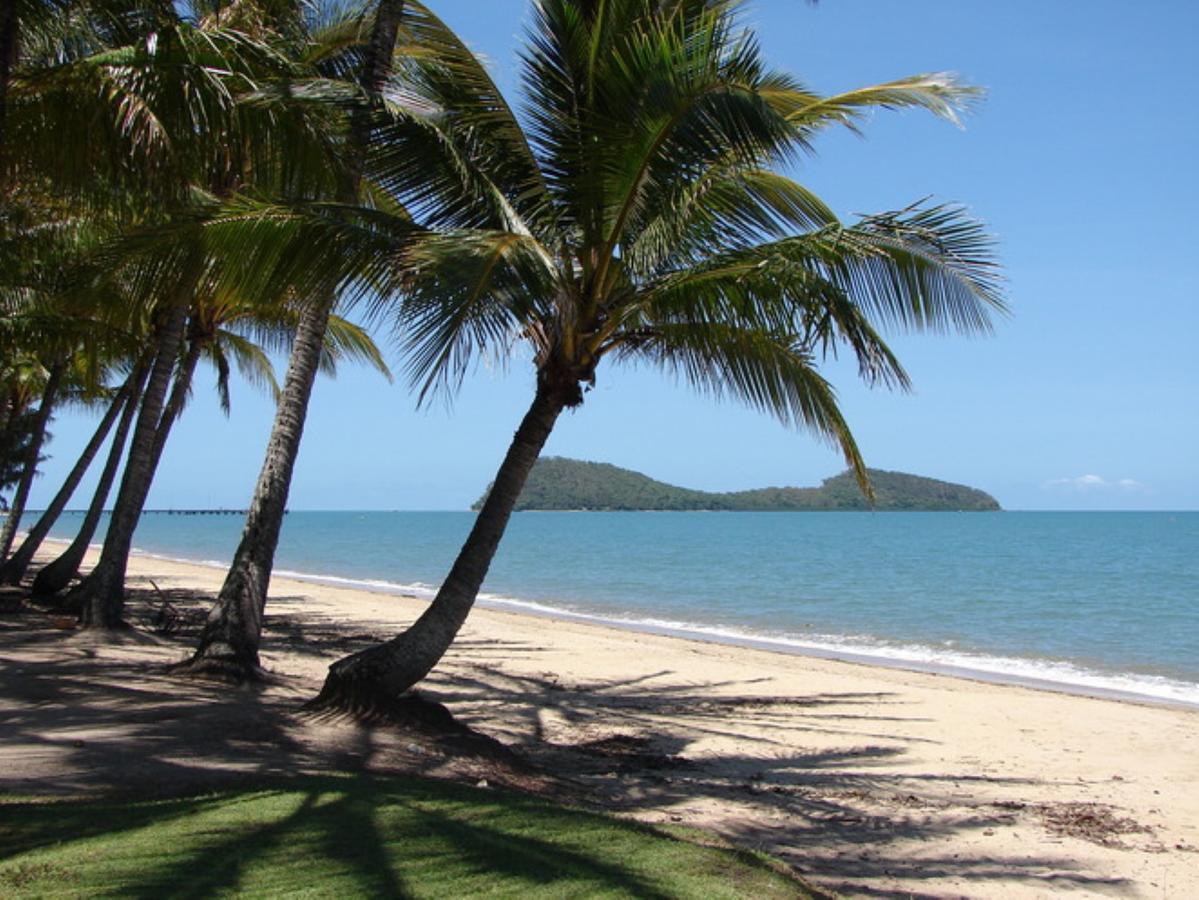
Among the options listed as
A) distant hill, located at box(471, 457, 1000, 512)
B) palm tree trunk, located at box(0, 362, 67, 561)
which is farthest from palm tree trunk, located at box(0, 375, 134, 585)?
distant hill, located at box(471, 457, 1000, 512)

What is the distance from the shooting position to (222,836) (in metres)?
3.89

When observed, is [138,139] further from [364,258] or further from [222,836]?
[222,836]

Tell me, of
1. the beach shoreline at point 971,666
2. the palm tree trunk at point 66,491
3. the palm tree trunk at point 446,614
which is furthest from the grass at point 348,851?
the palm tree trunk at point 66,491

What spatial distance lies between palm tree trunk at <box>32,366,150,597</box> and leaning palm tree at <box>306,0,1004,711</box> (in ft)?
29.4

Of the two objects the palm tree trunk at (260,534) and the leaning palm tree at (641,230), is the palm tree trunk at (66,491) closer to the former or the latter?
the palm tree trunk at (260,534)

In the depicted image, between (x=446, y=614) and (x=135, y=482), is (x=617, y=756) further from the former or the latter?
(x=135, y=482)

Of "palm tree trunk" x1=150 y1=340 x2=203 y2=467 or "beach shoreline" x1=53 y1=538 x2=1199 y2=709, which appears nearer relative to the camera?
"palm tree trunk" x1=150 y1=340 x2=203 y2=467

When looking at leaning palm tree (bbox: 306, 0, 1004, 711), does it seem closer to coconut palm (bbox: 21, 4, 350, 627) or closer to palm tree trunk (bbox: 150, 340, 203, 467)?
coconut palm (bbox: 21, 4, 350, 627)

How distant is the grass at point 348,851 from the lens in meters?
3.42

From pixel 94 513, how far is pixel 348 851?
1249 cm

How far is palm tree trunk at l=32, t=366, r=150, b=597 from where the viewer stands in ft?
47.9

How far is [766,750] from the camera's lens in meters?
8.39

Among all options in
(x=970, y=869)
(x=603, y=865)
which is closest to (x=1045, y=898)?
(x=970, y=869)

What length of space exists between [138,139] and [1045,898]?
6568mm
